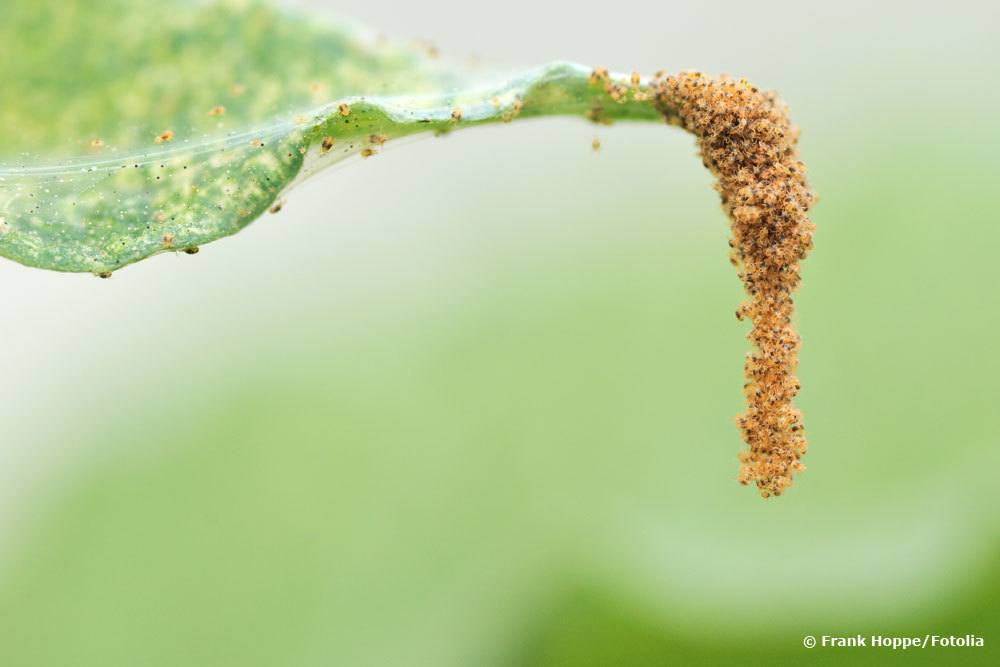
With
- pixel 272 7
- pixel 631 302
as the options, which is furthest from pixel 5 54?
pixel 631 302

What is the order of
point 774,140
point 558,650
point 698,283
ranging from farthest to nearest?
point 698,283, point 558,650, point 774,140

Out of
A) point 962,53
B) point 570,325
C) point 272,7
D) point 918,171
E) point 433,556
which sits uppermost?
point 962,53

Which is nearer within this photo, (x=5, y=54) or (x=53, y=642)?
(x=5, y=54)

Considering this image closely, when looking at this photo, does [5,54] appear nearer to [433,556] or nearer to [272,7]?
→ [272,7]

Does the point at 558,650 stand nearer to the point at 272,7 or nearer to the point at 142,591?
the point at 142,591

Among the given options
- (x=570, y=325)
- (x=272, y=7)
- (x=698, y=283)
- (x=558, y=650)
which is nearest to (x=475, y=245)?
(x=570, y=325)

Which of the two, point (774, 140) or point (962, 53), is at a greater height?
point (962, 53)

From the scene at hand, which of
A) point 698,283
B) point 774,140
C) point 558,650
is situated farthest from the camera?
point 698,283

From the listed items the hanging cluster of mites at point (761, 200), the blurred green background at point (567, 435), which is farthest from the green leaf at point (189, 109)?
the blurred green background at point (567, 435)
